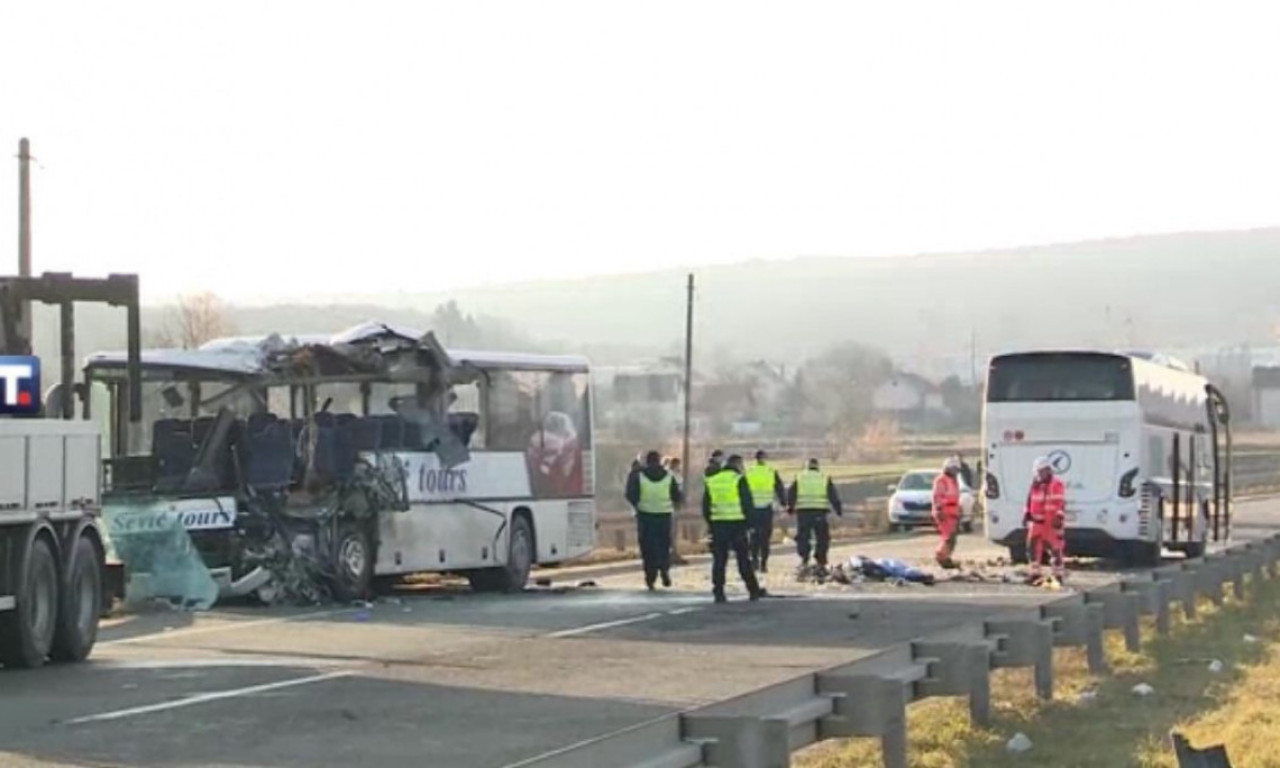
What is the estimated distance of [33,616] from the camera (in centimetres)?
1756

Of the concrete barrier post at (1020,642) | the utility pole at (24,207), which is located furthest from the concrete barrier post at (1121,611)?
the utility pole at (24,207)

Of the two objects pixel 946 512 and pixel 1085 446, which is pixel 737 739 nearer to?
pixel 946 512

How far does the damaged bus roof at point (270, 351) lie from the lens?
25922 millimetres

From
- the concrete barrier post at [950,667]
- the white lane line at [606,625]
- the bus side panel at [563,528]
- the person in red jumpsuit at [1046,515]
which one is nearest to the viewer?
Answer: the concrete barrier post at [950,667]

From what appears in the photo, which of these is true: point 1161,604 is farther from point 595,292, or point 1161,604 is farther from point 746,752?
point 595,292

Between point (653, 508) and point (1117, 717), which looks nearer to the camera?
point (1117, 717)

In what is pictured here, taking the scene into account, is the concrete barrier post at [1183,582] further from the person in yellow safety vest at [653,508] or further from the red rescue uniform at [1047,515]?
the person in yellow safety vest at [653,508]

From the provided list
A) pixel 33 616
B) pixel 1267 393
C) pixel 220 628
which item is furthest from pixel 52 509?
pixel 1267 393

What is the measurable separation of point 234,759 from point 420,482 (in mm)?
15091

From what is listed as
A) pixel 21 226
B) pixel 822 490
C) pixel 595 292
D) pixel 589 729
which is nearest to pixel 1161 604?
pixel 589 729

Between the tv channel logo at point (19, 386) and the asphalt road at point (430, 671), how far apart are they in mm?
2026

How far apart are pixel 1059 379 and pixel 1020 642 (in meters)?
19.3

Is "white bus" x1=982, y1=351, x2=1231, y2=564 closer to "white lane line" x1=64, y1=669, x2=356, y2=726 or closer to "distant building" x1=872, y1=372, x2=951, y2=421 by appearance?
"white lane line" x1=64, y1=669, x2=356, y2=726

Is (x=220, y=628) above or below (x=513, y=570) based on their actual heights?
below
